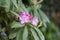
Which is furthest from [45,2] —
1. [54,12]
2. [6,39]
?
[6,39]

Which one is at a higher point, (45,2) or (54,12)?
(45,2)

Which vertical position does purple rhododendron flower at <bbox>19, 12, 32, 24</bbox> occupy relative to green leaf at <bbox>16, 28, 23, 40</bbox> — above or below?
above

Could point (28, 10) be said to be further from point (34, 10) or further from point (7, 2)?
point (7, 2)

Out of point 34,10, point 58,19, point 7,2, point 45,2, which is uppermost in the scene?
point 7,2

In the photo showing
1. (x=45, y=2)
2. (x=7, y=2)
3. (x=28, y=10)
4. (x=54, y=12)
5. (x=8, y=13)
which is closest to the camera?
(x=7, y=2)

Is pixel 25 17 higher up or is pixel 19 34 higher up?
pixel 25 17

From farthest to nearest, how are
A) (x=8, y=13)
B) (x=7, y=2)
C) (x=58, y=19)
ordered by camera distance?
(x=58, y=19) < (x=8, y=13) < (x=7, y=2)

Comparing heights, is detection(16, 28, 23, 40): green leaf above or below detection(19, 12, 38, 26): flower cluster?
below

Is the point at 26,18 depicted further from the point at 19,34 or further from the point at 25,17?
the point at 19,34

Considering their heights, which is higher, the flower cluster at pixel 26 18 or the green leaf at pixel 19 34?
the flower cluster at pixel 26 18

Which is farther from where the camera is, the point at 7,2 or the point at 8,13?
the point at 8,13

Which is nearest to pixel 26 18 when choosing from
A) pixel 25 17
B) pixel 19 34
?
pixel 25 17
